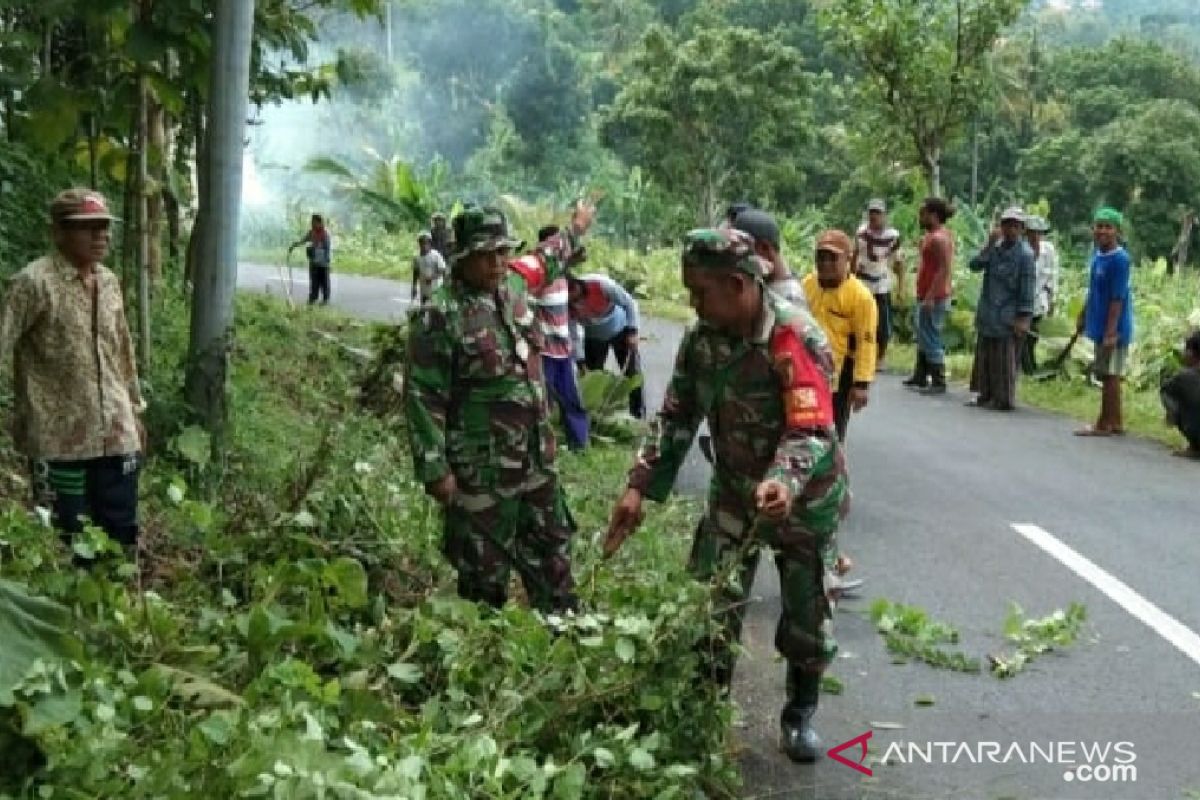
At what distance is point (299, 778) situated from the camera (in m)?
3.03

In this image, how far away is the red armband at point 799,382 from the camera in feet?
14.1

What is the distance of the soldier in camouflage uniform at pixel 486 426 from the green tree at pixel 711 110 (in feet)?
79.9

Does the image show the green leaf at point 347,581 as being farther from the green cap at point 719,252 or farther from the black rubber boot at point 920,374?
the black rubber boot at point 920,374

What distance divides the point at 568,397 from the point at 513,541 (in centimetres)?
429

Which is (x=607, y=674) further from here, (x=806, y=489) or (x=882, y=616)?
(x=882, y=616)

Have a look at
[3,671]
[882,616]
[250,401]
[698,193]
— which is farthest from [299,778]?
[698,193]

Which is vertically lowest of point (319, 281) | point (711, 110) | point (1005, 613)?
point (319, 281)

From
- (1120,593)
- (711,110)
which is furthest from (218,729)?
(711,110)

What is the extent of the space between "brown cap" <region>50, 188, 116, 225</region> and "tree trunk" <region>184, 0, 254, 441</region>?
4.55 ft

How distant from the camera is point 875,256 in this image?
43.2 feet

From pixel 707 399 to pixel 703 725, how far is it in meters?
1.05

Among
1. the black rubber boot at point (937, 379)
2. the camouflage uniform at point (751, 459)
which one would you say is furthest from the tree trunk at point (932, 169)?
the camouflage uniform at point (751, 459)

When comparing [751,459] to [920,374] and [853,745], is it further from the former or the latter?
[920,374]

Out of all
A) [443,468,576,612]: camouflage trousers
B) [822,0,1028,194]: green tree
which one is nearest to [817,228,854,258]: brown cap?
[443,468,576,612]: camouflage trousers
